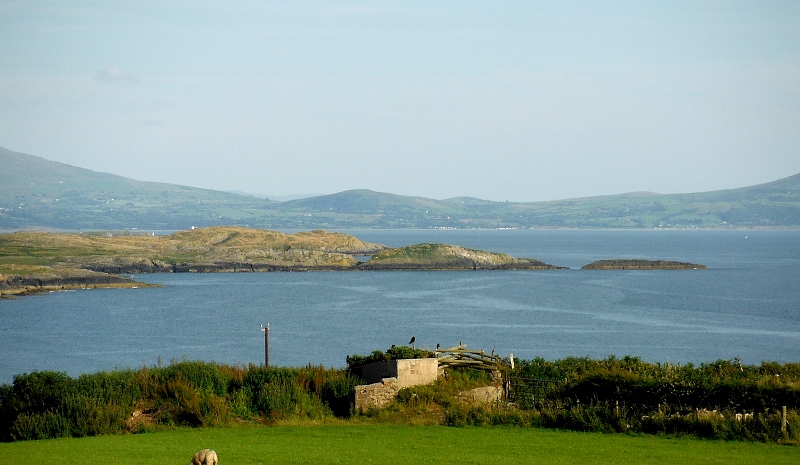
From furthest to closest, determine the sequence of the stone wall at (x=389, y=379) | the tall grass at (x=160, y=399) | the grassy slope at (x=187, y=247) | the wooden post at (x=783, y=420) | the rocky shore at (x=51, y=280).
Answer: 1. the grassy slope at (x=187, y=247)
2. the rocky shore at (x=51, y=280)
3. the stone wall at (x=389, y=379)
4. the tall grass at (x=160, y=399)
5. the wooden post at (x=783, y=420)

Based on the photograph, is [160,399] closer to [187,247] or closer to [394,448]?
[394,448]

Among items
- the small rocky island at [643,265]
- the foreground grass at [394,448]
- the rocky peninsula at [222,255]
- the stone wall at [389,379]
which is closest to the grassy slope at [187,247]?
the rocky peninsula at [222,255]

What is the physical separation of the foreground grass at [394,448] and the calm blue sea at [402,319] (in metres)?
26.3

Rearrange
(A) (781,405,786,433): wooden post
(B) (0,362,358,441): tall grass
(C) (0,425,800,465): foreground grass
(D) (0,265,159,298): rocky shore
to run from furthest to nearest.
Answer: (D) (0,265,159,298): rocky shore < (B) (0,362,358,441): tall grass < (A) (781,405,786,433): wooden post < (C) (0,425,800,465): foreground grass

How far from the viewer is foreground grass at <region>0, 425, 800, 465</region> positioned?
16109mm

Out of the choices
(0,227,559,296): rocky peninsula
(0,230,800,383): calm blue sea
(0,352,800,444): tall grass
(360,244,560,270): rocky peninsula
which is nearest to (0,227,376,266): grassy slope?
(0,227,559,296): rocky peninsula

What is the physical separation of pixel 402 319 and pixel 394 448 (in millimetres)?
51307

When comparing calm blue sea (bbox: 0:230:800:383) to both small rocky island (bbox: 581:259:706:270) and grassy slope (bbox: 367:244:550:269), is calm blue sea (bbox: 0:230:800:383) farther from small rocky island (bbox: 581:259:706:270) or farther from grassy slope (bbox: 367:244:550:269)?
grassy slope (bbox: 367:244:550:269)

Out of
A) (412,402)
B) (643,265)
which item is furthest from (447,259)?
(412,402)

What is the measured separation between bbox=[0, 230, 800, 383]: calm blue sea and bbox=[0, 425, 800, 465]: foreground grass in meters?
26.3

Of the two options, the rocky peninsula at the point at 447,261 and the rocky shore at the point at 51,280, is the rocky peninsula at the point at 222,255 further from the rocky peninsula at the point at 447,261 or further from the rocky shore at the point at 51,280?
the rocky shore at the point at 51,280

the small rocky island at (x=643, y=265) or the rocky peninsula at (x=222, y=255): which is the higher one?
the rocky peninsula at (x=222, y=255)

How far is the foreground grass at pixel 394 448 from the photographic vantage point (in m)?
16.1

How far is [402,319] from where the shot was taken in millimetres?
68625
